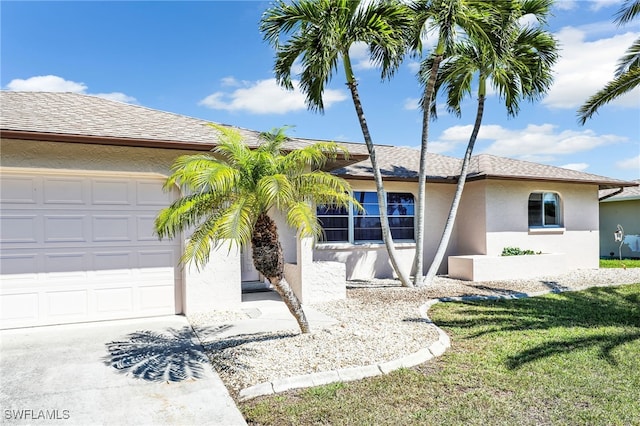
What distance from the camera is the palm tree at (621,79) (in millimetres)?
10191

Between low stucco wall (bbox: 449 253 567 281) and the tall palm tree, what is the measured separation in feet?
4.25

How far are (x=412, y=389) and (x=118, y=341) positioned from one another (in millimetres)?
5185

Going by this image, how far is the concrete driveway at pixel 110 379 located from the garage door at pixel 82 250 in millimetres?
675

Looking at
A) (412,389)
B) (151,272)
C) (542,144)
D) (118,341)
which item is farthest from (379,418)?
(542,144)

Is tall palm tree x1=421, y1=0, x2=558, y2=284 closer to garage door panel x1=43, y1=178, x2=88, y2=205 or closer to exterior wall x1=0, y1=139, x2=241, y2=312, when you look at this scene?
exterior wall x1=0, y1=139, x2=241, y2=312

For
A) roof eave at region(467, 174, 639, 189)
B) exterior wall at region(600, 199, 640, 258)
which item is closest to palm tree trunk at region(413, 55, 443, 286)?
roof eave at region(467, 174, 639, 189)

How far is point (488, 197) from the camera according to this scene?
48.4 ft

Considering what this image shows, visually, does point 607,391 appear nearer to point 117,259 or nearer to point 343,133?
point 117,259

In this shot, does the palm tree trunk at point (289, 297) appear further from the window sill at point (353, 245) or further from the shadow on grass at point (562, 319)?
the window sill at point (353, 245)

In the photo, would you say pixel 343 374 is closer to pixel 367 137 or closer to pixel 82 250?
pixel 82 250

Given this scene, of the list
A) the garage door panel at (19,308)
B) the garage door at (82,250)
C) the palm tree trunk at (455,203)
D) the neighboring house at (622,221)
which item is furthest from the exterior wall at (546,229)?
Answer: the garage door panel at (19,308)

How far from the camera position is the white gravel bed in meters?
5.74

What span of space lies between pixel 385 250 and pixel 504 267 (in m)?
3.98

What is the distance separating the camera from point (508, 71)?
12820 millimetres
